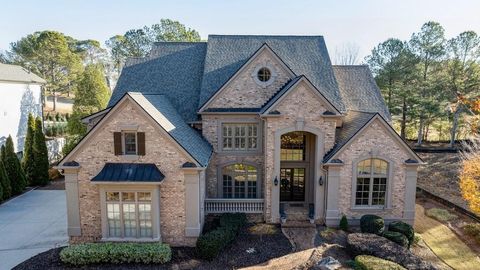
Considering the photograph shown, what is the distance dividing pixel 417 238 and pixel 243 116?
11477 millimetres

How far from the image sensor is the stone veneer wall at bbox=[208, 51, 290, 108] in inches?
724

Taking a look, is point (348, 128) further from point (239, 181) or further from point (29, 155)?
point (29, 155)

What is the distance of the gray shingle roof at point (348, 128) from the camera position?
55.0ft

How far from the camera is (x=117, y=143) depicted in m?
14.6

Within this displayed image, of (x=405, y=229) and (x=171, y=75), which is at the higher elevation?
(x=171, y=75)

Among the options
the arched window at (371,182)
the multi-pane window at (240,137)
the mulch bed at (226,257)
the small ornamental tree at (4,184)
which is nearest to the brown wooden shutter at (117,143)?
the mulch bed at (226,257)

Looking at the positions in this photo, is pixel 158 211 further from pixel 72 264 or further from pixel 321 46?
pixel 321 46

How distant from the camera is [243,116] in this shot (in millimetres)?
18578

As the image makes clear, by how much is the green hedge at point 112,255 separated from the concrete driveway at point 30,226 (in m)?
2.61

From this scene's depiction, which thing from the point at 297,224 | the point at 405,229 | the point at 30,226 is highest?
the point at 405,229

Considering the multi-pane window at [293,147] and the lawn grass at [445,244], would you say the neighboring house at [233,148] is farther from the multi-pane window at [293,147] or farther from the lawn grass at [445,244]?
the lawn grass at [445,244]

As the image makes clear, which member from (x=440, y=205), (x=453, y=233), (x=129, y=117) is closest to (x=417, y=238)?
(x=453, y=233)

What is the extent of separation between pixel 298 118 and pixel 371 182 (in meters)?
5.35

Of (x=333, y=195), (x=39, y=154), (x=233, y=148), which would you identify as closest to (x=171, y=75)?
(x=233, y=148)
